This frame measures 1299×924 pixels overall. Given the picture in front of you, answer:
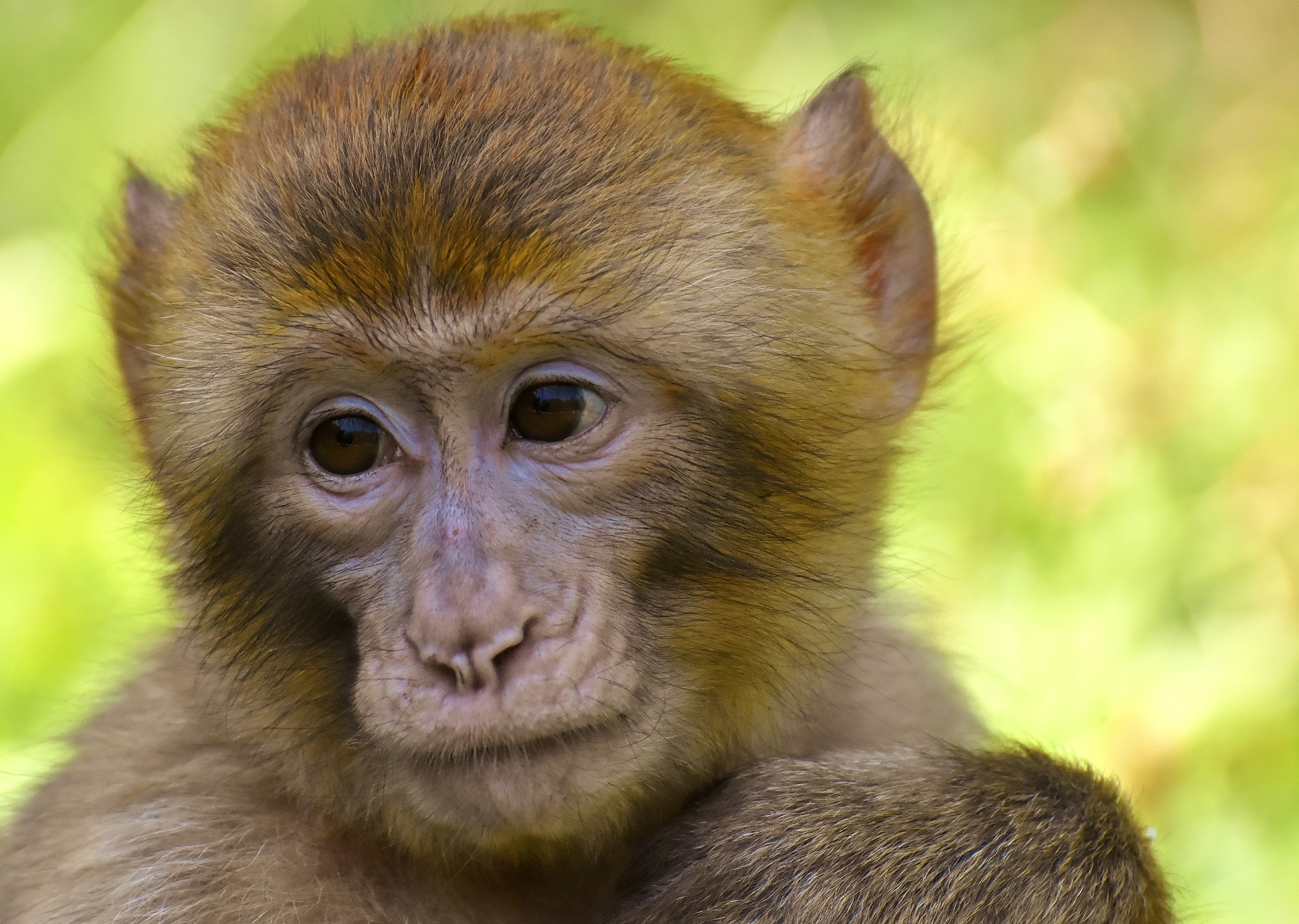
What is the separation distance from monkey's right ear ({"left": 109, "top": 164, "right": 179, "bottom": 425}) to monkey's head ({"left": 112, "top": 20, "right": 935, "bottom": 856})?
158 mm

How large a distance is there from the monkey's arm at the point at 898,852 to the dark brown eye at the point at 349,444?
0.85 m

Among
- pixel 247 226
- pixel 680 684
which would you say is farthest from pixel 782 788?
pixel 247 226

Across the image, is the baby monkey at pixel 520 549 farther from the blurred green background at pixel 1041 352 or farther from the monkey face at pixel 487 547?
the blurred green background at pixel 1041 352

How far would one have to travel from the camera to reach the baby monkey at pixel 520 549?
2.59 metres

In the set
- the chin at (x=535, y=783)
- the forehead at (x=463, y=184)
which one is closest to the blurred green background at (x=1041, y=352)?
the forehead at (x=463, y=184)

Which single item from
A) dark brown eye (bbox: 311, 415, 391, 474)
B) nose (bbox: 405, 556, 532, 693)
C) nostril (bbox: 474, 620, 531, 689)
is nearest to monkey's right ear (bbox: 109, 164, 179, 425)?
dark brown eye (bbox: 311, 415, 391, 474)

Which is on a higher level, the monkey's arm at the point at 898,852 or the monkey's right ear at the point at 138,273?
the monkey's right ear at the point at 138,273

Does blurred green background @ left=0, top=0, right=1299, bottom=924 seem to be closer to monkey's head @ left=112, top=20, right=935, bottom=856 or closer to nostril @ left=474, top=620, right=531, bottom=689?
monkey's head @ left=112, top=20, right=935, bottom=856

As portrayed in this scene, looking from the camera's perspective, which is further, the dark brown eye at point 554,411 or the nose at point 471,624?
the dark brown eye at point 554,411

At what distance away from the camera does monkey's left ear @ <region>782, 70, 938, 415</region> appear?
3330 mm

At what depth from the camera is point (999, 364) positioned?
593cm

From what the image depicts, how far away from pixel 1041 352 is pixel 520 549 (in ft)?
12.2

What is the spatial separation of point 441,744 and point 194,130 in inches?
67.1

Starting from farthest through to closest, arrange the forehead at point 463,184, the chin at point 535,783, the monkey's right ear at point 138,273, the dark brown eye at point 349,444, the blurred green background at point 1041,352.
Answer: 1. the blurred green background at point 1041,352
2. the monkey's right ear at point 138,273
3. the dark brown eye at point 349,444
4. the forehead at point 463,184
5. the chin at point 535,783
